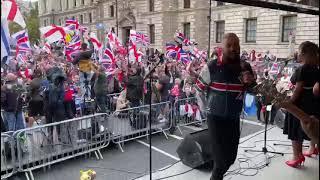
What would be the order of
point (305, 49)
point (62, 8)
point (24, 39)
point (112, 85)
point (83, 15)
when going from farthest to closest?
point (62, 8)
point (83, 15)
point (112, 85)
point (24, 39)
point (305, 49)

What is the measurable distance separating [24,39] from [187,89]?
4475 mm

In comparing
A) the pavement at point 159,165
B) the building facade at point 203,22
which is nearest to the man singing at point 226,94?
the pavement at point 159,165

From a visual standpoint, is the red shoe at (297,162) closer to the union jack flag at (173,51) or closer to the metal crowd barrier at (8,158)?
the metal crowd barrier at (8,158)

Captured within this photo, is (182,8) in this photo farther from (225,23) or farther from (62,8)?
(62,8)

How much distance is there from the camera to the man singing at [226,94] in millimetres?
3625

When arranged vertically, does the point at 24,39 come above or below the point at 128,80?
above

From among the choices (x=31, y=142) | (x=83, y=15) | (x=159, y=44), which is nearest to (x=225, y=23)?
(x=159, y=44)

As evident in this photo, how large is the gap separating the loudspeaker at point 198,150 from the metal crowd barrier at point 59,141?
2.09m

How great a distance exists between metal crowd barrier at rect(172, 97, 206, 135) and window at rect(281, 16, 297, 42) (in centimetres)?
2276

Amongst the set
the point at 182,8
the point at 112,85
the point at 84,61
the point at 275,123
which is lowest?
the point at 275,123

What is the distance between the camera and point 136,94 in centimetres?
891

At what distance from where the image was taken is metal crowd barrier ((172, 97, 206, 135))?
28.7 ft

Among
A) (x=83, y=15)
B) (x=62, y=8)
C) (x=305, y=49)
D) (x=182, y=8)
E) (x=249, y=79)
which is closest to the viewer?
(x=249, y=79)

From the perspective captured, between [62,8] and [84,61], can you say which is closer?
[84,61]
